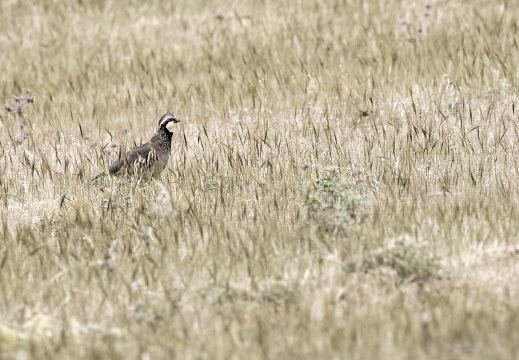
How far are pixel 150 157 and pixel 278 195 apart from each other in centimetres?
168

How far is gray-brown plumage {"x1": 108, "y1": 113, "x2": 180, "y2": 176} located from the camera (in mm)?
8469

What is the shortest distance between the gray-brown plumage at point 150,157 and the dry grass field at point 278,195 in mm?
197

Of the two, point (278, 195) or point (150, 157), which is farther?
point (150, 157)

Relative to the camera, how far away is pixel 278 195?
7.49 m

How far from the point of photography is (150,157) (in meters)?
8.66

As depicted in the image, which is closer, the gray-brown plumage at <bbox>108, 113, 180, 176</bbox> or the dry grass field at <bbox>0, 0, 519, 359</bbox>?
the dry grass field at <bbox>0, 0, 519, 359</bbox>

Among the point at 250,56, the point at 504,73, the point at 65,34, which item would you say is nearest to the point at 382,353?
the point at 504,73

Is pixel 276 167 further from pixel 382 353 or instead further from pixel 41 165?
pixel 382 353

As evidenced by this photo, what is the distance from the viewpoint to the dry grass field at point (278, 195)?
16.6 feet

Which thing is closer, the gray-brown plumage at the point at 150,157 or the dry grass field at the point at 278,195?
the dry grass field at the point at 278,195

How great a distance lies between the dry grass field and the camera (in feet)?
16.6

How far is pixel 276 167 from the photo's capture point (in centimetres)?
821

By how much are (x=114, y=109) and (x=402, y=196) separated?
5.44 metres

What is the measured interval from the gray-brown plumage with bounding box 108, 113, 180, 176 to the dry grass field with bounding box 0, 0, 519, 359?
20 centimetres
